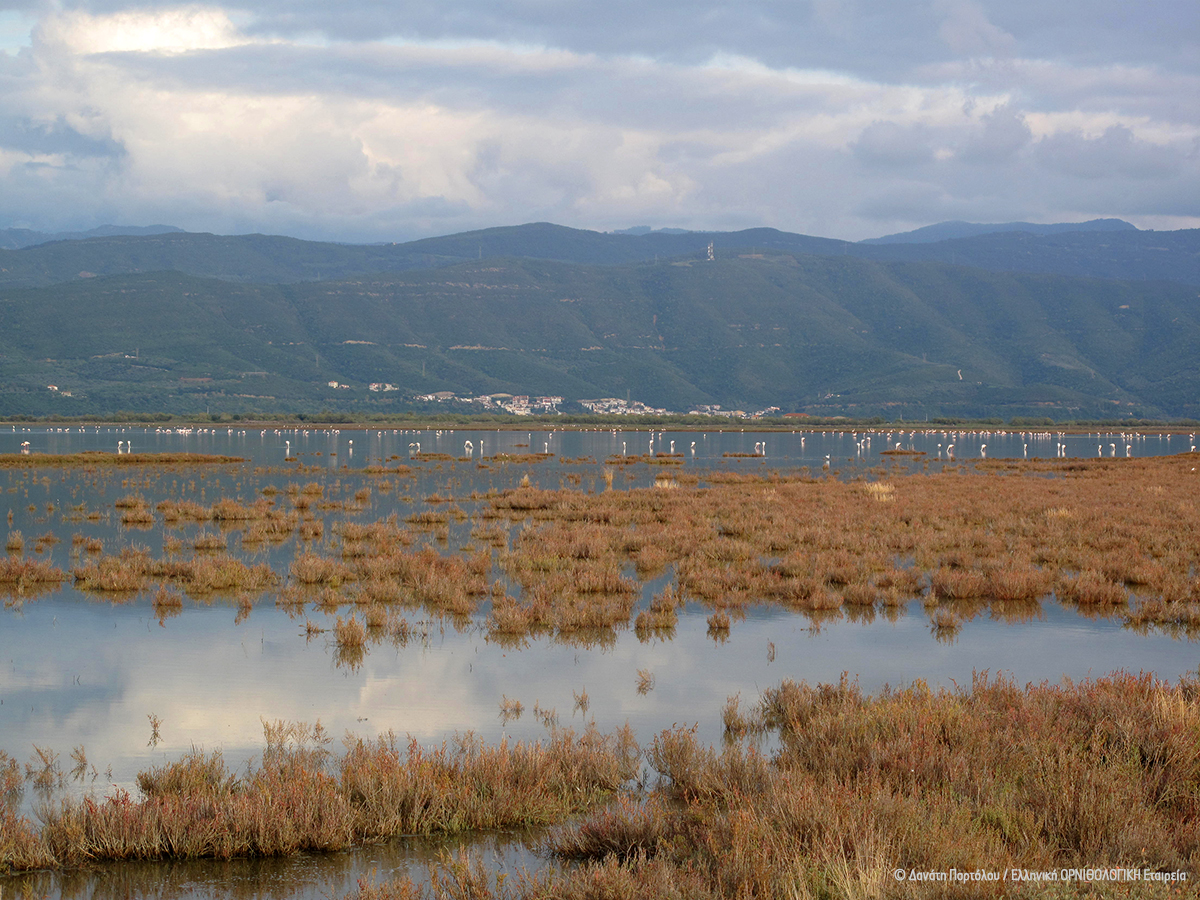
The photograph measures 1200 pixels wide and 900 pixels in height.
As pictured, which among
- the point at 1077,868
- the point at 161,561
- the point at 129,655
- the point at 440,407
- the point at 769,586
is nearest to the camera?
the point at 1077,868

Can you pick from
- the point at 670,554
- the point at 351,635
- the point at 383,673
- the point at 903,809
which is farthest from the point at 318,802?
the point at 670,554

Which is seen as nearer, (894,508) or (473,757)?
(473,757)

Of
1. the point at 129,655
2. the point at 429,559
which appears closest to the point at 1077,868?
the point at 129,655

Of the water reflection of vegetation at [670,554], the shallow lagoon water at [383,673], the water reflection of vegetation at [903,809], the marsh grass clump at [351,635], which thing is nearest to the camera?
the water reflection of vegetation at [903,809]

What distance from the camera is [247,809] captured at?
6.65 metres

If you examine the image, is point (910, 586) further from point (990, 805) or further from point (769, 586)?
point (990, 805)

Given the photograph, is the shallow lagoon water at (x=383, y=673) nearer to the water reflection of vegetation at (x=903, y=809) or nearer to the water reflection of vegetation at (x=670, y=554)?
the water reflection of vegetation at (x=670, y=554)

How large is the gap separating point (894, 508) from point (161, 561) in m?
18.8

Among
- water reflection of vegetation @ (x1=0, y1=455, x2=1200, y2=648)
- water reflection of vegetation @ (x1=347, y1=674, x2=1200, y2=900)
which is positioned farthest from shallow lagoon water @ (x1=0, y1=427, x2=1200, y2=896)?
water reflection of vegetation @ (x1=347, y1=674, x2=1200, y2=900)

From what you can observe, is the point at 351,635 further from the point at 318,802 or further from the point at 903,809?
the point at 903,809

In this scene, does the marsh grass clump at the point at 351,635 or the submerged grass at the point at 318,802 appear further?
the marsh grass clump at the point at 351,635

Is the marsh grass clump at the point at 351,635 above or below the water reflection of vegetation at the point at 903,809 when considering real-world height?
→ below

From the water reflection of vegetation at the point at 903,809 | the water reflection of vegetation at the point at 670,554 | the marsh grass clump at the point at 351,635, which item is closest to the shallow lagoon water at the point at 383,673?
the marsh grass clump at the point at 351,635

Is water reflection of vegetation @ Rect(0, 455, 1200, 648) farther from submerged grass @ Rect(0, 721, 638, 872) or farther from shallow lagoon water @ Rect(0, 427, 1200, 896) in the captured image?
submerged grass @ Rect(0, 721, 638, 872)
